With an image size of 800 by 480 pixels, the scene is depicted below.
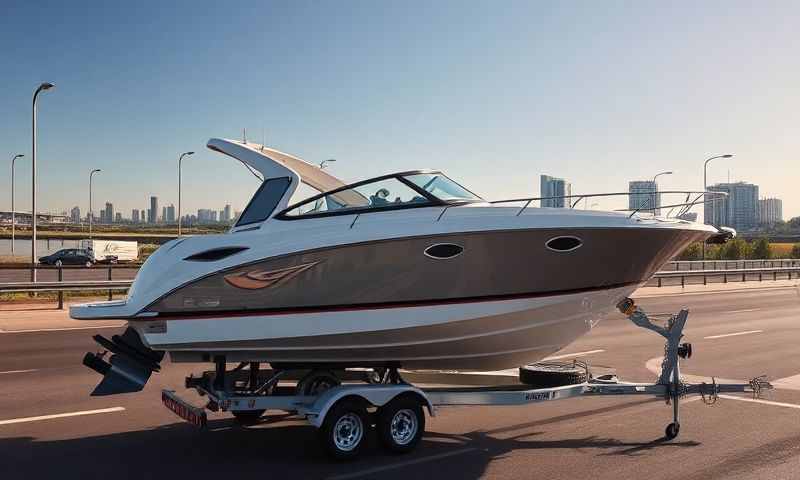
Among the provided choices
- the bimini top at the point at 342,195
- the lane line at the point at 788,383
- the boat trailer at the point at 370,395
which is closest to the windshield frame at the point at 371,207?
the bimini top at the point at 342,195

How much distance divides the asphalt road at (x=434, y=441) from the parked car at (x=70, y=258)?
3912 cm

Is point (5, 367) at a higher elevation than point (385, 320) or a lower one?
lower

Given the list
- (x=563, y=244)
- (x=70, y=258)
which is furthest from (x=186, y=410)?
(x=70, y=258)

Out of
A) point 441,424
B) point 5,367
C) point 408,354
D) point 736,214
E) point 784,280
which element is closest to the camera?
point 408,354

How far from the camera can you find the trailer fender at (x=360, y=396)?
21.9 feet

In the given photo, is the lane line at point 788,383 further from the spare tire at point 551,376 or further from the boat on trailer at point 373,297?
the spare tire at point 551,376

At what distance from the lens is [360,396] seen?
6902 millimetres

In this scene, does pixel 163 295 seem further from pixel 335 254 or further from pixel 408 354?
pixel 408 354

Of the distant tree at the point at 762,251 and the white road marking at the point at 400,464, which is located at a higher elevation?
the distant tree at the point at 762,251

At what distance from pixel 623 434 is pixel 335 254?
12.3 ft

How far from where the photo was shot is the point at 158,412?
8742 mm

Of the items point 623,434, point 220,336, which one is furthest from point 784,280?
point 220,336

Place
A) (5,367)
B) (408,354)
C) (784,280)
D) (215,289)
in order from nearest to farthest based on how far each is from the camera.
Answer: (215,289) → (408,354) → (5,367) → (784,280)

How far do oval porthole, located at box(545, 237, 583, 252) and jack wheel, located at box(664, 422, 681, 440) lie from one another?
2200mm
